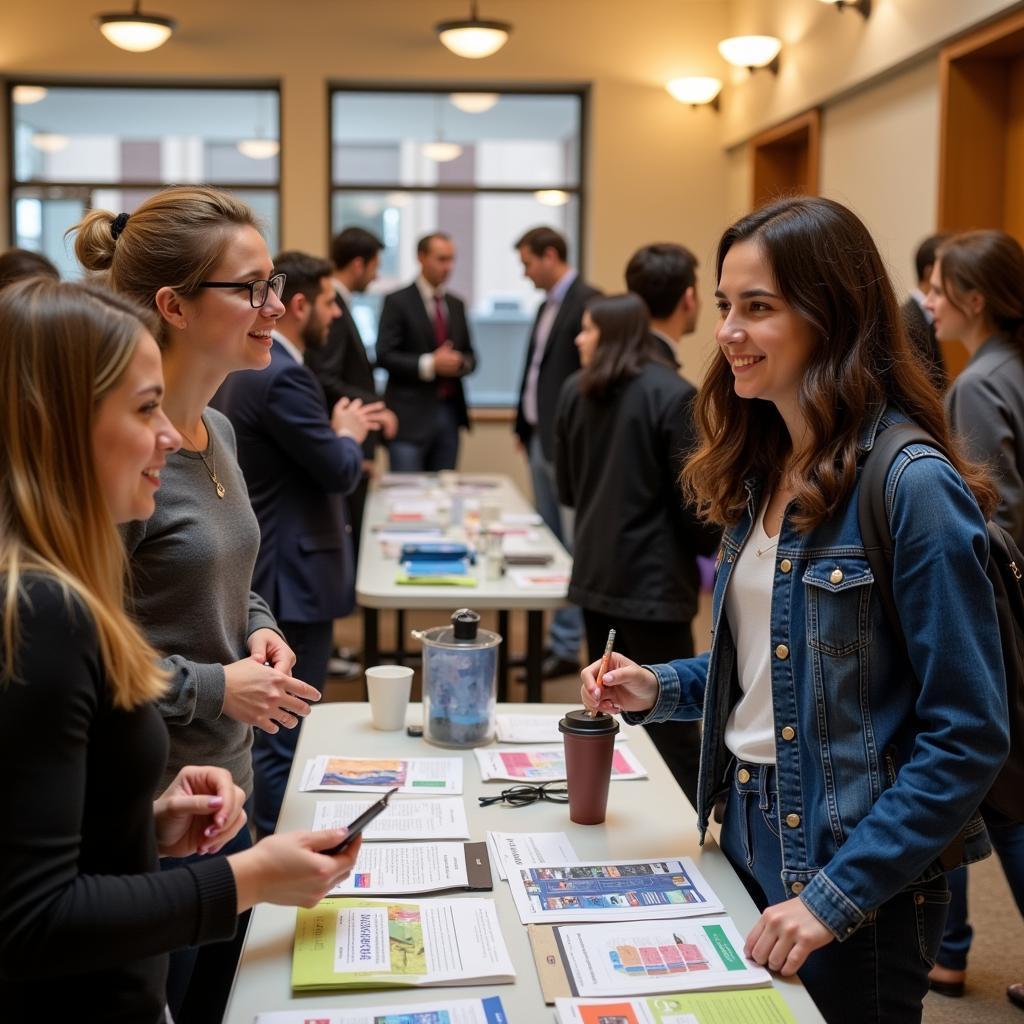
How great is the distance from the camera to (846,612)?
1.37m

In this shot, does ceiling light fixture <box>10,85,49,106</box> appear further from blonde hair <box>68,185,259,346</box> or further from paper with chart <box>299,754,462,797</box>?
Result: paper with chart <box>299,754,462,797</box>

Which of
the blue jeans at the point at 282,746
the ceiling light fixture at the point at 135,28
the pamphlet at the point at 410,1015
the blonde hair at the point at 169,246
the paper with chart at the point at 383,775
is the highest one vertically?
the ceiling light fixture at the point at 135,28

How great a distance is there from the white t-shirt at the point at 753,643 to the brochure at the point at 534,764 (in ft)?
1.08

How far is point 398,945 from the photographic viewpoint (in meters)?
1.33

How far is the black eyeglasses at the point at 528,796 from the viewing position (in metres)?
1.76

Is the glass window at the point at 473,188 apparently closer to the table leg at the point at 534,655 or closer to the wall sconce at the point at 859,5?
the wall sconce at the point at 859,5

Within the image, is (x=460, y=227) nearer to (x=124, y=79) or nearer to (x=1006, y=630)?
(x=124, y=79)

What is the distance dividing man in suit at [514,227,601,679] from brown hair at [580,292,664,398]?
236 centimetres

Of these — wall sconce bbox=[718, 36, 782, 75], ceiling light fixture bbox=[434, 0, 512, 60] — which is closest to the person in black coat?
wall sconce bbox=[718, 36, 782, 75]

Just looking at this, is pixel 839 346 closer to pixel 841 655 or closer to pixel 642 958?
pixel 841 655

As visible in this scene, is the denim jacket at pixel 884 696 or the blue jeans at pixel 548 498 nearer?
the denim jacket at pixel 884 696

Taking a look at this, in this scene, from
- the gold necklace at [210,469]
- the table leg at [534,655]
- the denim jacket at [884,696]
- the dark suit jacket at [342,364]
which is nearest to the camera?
the denim jacket at [884,696]

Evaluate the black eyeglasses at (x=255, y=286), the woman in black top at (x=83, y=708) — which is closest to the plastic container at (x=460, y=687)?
the black eyeglasses at (x=255, y=286)

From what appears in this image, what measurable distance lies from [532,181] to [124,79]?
8.44ft
